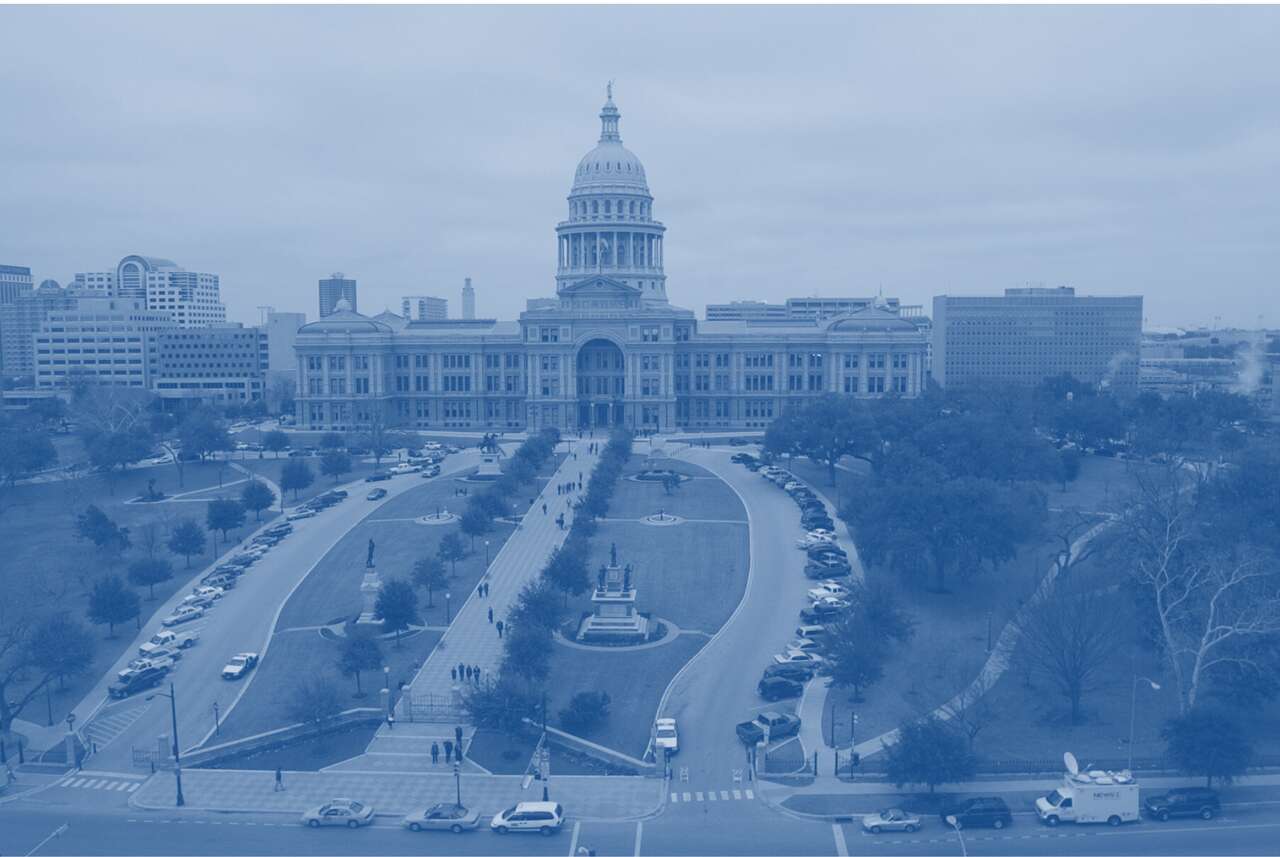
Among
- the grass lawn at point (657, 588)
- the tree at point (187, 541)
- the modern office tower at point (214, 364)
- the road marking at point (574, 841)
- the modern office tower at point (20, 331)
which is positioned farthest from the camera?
the modern office tower at point (20, 331)

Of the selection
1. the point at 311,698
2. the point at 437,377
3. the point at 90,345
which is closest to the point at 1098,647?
the point at 311,698

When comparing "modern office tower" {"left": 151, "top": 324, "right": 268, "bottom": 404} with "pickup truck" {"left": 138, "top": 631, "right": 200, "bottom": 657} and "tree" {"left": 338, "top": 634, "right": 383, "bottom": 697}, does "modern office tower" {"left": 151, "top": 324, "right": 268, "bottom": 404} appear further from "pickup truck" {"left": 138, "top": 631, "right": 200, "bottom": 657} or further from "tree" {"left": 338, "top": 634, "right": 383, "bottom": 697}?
"tree" {"left": 338, "top": 634, "right": 383, "bottom": 697}

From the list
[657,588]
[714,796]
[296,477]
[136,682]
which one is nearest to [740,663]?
[657,588]

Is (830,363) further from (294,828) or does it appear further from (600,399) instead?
(294,828)

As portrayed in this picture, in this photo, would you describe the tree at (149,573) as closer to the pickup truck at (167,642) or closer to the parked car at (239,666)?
the pickup truck at (167,642)

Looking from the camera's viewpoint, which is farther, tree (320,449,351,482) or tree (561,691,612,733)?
tree (320,449,351,482)

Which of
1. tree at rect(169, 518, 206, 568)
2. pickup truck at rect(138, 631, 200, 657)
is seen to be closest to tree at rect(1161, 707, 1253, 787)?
pickup truck at rect(138, 631, 200, 657)

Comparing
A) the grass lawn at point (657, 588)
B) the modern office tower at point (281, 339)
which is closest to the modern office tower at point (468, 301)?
the modern office tower at point (281, 339)
